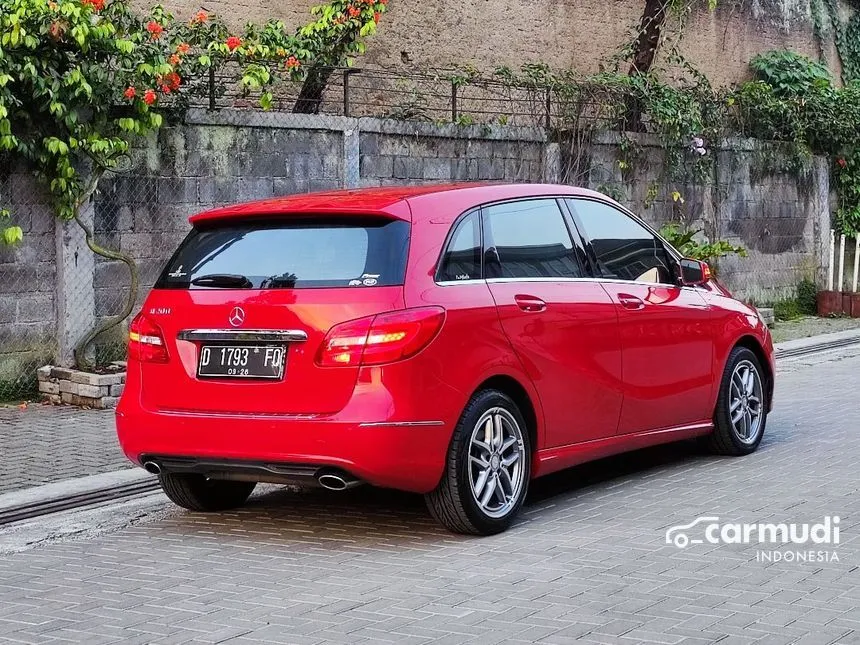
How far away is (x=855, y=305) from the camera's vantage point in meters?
19.6

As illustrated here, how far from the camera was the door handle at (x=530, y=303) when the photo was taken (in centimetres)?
707

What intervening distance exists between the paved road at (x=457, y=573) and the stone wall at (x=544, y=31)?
898cm

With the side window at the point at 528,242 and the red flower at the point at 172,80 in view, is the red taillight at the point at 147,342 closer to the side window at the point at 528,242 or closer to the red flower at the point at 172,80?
the side window at the point at 528,242

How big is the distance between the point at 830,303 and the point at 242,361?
14.7 m

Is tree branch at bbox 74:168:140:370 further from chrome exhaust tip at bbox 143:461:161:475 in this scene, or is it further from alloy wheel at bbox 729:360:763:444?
alloy wheel at bbox 729:360:763:444

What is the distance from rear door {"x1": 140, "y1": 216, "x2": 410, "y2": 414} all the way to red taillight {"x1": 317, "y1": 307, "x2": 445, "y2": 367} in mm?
39

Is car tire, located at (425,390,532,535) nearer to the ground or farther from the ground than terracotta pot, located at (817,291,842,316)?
farther from the ground

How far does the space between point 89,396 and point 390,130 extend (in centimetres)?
459

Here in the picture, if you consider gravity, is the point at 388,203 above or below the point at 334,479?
above

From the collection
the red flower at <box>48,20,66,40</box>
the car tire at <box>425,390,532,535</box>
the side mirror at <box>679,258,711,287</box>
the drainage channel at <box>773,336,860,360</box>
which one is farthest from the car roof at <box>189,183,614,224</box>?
the drainage channel at <box>773,336,860,360</box>

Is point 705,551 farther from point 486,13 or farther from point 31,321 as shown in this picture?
point 486,13

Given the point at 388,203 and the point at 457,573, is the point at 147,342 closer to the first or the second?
the point at 388,203

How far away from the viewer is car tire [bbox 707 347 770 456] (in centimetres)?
876

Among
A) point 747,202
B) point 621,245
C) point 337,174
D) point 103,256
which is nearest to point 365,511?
point 621,245
